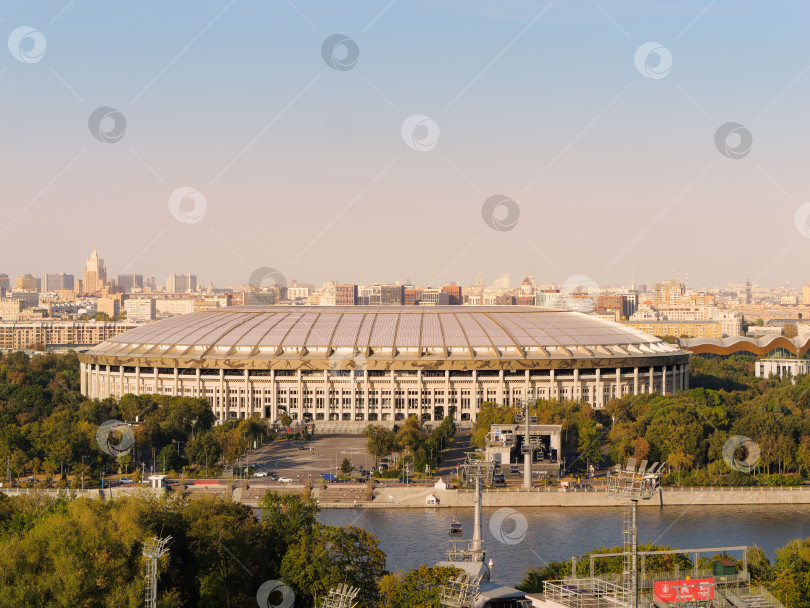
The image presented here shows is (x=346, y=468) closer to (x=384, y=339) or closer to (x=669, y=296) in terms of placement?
(x=384, y=339)

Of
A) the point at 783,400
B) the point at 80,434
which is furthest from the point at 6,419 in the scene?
the point at 783,400

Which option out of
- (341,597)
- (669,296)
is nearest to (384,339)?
(341,597)

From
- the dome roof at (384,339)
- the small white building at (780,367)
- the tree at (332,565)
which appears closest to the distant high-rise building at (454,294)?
the small white building at (780,367)

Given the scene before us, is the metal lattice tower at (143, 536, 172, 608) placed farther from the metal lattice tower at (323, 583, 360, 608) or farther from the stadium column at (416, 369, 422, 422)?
the stadium column at (416, 369, 422, 422)

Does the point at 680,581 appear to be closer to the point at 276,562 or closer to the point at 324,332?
the point at 276,562

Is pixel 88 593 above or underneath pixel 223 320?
underneath
